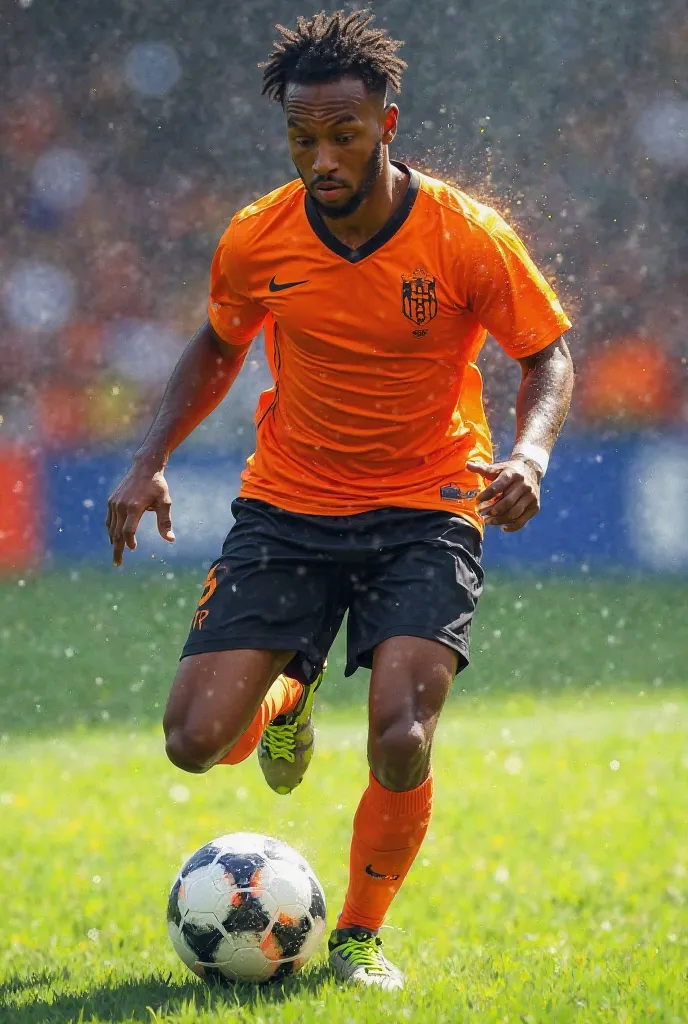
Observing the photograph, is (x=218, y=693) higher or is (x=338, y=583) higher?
(x=338, y=583)

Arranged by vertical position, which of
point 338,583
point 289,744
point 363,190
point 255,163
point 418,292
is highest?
point 255,163

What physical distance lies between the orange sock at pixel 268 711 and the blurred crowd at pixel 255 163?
408 inches

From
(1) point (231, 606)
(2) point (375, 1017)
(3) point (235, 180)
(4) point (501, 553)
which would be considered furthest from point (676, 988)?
(3) point (235, 180)

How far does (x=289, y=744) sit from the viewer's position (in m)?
4.51

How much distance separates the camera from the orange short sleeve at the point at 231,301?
13.8 ft

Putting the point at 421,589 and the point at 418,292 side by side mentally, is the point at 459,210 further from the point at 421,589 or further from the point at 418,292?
the point at 421,589

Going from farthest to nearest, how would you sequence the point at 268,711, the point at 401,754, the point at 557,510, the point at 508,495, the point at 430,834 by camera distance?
the point at 557,510
the point at 430,834
the point at 268,711
the point at 401,754
the point at 508,495

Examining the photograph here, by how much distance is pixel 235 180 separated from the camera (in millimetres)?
16125

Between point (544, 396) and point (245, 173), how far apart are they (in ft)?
42.3

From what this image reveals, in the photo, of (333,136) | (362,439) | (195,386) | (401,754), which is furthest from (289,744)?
(333,136)

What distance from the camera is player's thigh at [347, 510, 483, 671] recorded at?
381 centimetres

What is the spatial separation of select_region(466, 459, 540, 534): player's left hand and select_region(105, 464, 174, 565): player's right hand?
0.95 m

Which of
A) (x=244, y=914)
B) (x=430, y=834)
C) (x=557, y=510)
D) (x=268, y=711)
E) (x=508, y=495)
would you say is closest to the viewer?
(x=508, y=495)

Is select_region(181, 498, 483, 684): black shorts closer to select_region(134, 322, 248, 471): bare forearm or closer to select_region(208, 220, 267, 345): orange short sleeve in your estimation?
select_region(134, 322, 248, 471): bare forearm
